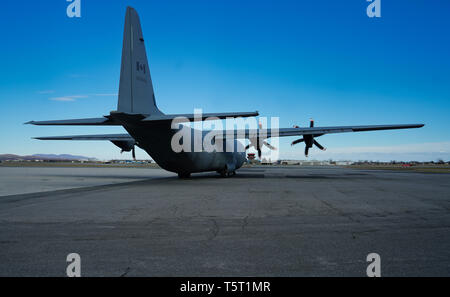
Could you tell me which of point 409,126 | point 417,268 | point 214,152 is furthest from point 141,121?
point 409,126

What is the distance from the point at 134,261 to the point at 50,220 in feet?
14.6

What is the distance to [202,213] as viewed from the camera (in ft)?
29.8

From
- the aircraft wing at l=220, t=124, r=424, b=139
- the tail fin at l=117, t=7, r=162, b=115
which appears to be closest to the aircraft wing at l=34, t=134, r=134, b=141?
the aircraft wing at l=220, t=124, r=424, b=139

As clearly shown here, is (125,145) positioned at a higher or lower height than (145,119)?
lower

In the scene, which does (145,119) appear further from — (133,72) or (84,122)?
(84,122)

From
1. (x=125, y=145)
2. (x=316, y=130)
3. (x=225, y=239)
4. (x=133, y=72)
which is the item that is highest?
(x=133, y=72)

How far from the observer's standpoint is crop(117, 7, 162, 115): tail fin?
659 inches

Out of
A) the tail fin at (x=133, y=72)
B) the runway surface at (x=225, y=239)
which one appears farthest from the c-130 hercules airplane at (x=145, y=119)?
the runway surface at (x=225, y=239)

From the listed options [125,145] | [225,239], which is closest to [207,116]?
[225,239]

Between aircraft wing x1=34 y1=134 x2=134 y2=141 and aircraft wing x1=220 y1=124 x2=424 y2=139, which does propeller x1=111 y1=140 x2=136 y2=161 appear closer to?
aircraft wing x1=34 y1=134 x2=134 y2=141

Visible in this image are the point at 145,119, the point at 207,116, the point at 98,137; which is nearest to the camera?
the point at 207,116

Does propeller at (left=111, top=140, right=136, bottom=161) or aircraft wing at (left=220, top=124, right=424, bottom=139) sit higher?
aircraft wing at (left=220, top=124, right=424, bottom=139)

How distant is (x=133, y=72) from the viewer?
1734 centimetres
